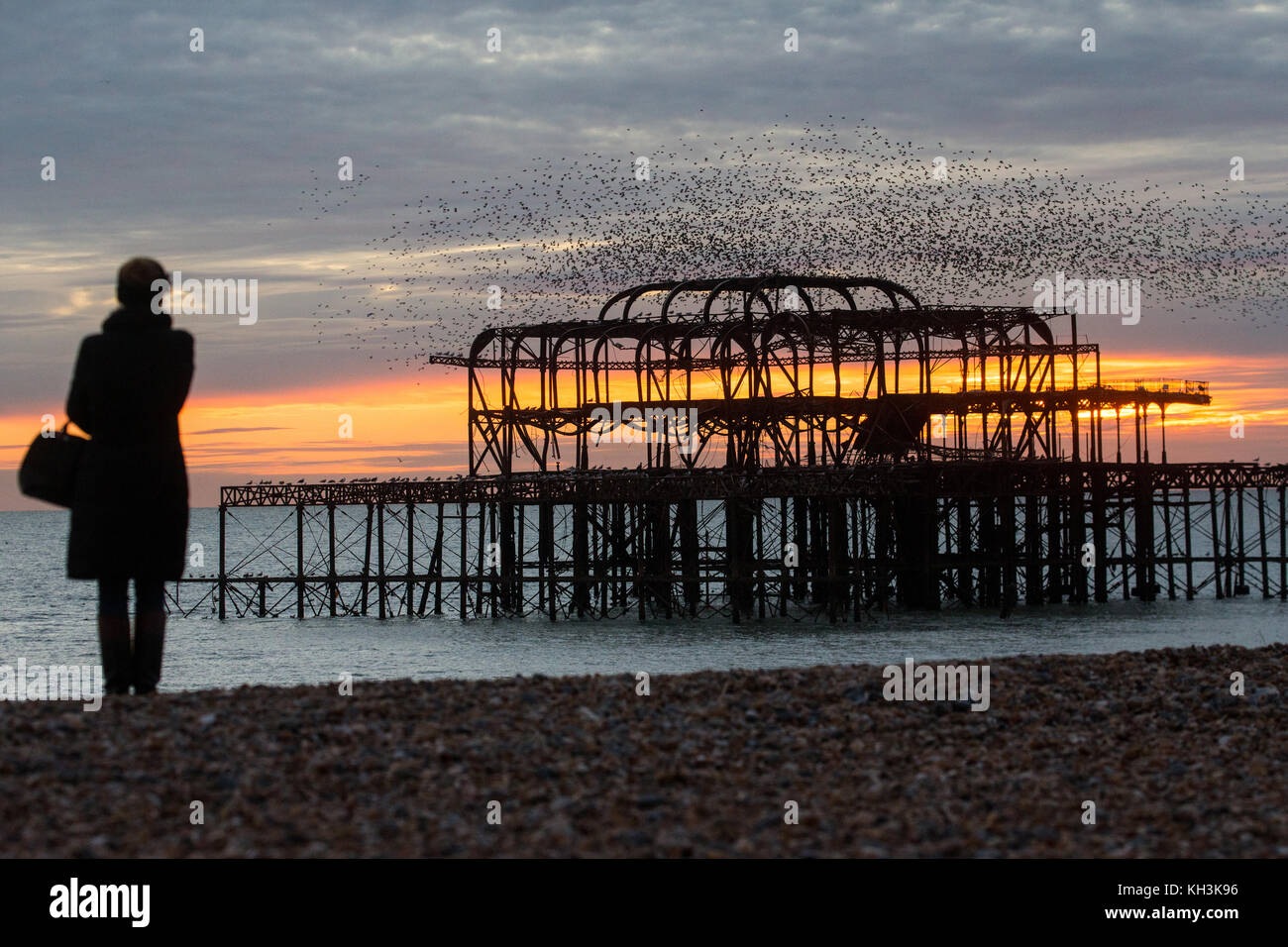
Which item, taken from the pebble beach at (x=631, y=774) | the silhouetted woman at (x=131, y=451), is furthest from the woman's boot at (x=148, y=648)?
the pebble beach at (x=631, y=774)

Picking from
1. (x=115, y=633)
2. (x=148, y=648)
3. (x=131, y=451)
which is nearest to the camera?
(x=131, y=451)

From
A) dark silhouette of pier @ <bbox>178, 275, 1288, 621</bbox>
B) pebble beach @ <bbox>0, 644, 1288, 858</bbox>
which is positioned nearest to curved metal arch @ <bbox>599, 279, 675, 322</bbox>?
dark silhouette of pier @ <bbox>178, 275, 1288, 621</bbox>

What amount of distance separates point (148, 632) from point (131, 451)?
1178mm

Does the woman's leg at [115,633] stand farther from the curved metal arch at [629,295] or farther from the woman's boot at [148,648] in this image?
the curved metal arch at [629,295]

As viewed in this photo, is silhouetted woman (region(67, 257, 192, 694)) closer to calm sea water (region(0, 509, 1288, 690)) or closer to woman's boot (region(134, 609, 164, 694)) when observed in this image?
woman's boot (region(134, 609, 164, 694))

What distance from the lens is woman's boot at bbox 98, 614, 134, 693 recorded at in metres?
9.68

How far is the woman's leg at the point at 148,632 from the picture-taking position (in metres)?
9.57

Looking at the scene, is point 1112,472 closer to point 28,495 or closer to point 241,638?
point 241,638

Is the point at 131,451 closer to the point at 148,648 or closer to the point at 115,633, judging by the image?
Result: the point at 115,633

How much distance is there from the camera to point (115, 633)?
384 inches

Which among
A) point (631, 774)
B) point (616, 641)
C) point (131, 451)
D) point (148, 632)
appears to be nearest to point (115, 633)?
point (148, 632)

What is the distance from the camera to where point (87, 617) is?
58.6m

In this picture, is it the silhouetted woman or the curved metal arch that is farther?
the curved metal arch
